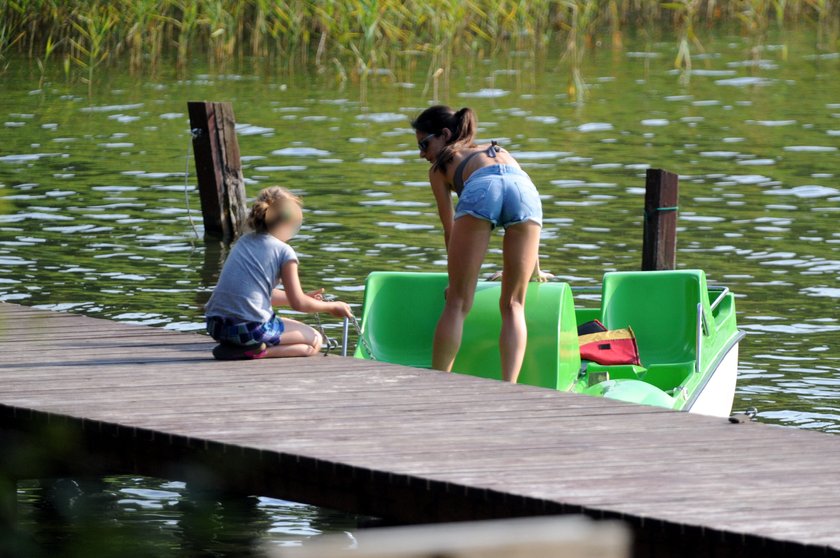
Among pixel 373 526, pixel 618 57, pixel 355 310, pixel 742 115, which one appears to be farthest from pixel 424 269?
pixel 618 57

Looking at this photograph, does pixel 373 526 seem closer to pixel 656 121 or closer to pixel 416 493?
pixel 416 493

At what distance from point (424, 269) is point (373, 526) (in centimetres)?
711

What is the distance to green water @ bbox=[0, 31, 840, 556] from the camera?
37.9 feet

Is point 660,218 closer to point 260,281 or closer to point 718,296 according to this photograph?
point 718,296

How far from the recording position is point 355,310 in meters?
10.9

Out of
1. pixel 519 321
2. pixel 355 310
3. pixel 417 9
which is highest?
pixel 417 9

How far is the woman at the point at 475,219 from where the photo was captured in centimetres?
691

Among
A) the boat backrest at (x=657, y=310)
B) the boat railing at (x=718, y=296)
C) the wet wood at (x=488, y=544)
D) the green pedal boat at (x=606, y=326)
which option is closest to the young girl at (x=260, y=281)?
the green pedal boat at (x=606, y=326)

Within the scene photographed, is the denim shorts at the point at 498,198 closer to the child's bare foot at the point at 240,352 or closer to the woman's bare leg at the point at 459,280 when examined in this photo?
the woman's bare leg at the point at 459,280

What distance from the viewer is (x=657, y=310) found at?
28.3 ft

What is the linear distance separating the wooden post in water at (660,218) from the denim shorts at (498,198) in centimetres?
354

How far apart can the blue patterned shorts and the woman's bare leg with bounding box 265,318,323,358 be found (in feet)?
0.20

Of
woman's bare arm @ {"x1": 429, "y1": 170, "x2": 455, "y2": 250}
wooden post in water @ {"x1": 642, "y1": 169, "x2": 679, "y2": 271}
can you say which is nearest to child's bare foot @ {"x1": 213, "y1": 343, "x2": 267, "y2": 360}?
woman's bare arm @ {"x1": 429, "y1": 170, "x2": 455, "y2": 250}

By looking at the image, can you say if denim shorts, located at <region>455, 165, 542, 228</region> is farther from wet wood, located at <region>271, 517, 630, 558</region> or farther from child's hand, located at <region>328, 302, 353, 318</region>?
wet wood, located at <region>271, 517, 630, 558</region>
